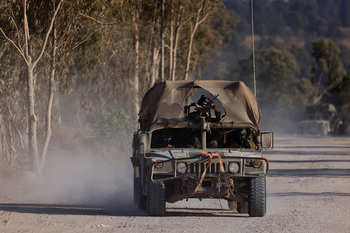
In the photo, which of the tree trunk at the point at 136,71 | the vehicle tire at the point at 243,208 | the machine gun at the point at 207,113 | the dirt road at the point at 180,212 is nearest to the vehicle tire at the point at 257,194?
the dirt road at the point at 180,212

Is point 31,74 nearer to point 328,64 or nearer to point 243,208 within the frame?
point 243,208

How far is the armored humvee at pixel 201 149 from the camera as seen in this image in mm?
12375

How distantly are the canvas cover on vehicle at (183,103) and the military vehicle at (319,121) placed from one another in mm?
52956

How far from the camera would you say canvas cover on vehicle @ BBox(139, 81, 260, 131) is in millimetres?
13625

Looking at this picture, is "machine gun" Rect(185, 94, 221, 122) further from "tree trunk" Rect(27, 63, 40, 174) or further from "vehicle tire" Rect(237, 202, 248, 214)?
"tree trunk" Rect(27, 63, 40, 174)

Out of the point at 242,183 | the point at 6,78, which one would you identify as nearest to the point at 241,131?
the point at 242,183

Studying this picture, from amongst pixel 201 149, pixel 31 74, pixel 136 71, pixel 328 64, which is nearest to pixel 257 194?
pixel 201 149

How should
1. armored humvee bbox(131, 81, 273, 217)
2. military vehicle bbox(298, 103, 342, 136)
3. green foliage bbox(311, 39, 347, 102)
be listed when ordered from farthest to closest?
green foliage bbox(311, 39, 347, 102) → military vehicle bbox(298, 103, 342, 136) → armored humvee bbox(131, 81, 273, 217)

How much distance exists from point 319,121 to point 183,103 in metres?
54.1

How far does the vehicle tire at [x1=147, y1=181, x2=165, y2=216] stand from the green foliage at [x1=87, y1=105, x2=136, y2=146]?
19598 millimetres

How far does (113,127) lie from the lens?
32406mm

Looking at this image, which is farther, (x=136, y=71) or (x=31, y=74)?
(x=136, y=71)

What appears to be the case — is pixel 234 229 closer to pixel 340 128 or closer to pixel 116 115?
pixel 116 115

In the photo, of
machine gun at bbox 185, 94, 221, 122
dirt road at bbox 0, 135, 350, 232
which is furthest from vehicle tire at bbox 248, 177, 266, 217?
machine gun at bbox 185, 94, 221, 122
